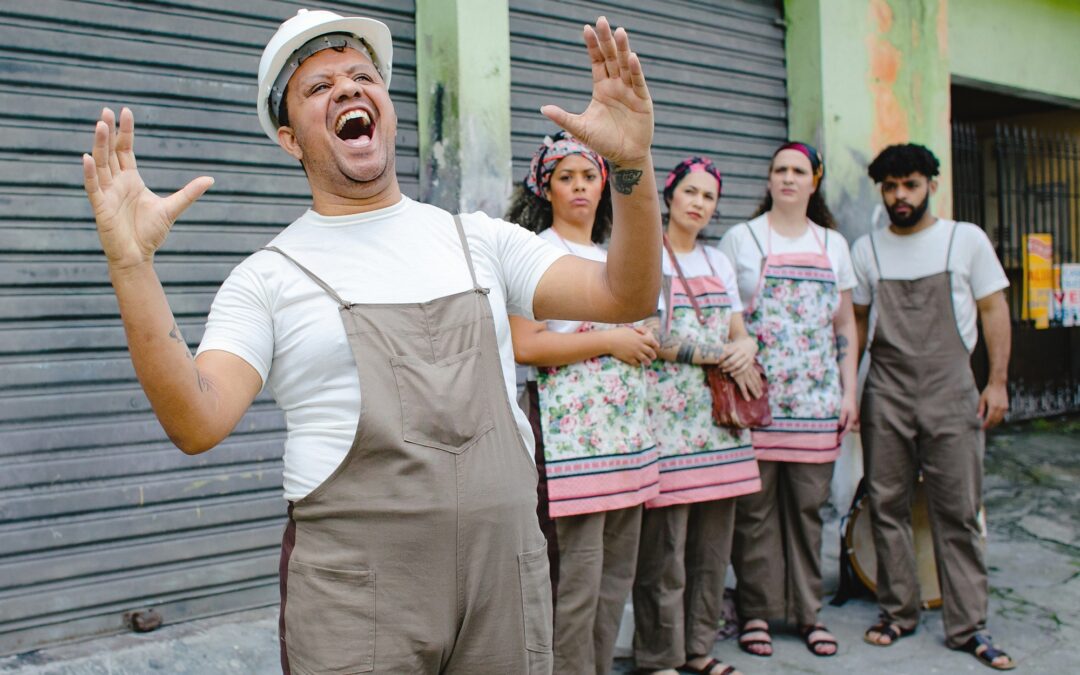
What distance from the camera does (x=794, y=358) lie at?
432 cm

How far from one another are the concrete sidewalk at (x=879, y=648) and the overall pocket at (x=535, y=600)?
2.16 meters

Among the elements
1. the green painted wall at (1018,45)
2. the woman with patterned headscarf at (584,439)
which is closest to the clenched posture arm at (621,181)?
the woman with patterned headscarf at (584,439)

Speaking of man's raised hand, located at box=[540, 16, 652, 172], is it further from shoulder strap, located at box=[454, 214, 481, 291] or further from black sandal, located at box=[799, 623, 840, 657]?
black sandal, located at box=[799, 623, 840, 657]

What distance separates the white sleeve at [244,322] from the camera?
192 cm

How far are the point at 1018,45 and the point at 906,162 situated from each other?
4096 millimetres

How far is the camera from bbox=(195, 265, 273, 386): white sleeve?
192cm

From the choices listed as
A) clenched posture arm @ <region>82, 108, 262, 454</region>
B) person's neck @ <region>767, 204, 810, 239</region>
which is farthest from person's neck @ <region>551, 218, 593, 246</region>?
clenched posture arm @ <region>82, 108, 262, 454</region>

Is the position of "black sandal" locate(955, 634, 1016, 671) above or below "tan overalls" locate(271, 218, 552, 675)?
below

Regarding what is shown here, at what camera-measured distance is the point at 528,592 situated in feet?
6.65

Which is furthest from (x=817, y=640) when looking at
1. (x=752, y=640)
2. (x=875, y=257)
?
(x=875, y=257)

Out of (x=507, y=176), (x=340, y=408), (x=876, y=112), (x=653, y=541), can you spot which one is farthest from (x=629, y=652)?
(x=876, y=112)

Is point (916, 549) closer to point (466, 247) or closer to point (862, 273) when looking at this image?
point (862, 273)

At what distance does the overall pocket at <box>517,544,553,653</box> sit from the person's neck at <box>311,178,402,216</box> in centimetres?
79

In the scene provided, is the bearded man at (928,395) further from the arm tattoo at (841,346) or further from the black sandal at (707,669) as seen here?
the black sandal at (707,669)
